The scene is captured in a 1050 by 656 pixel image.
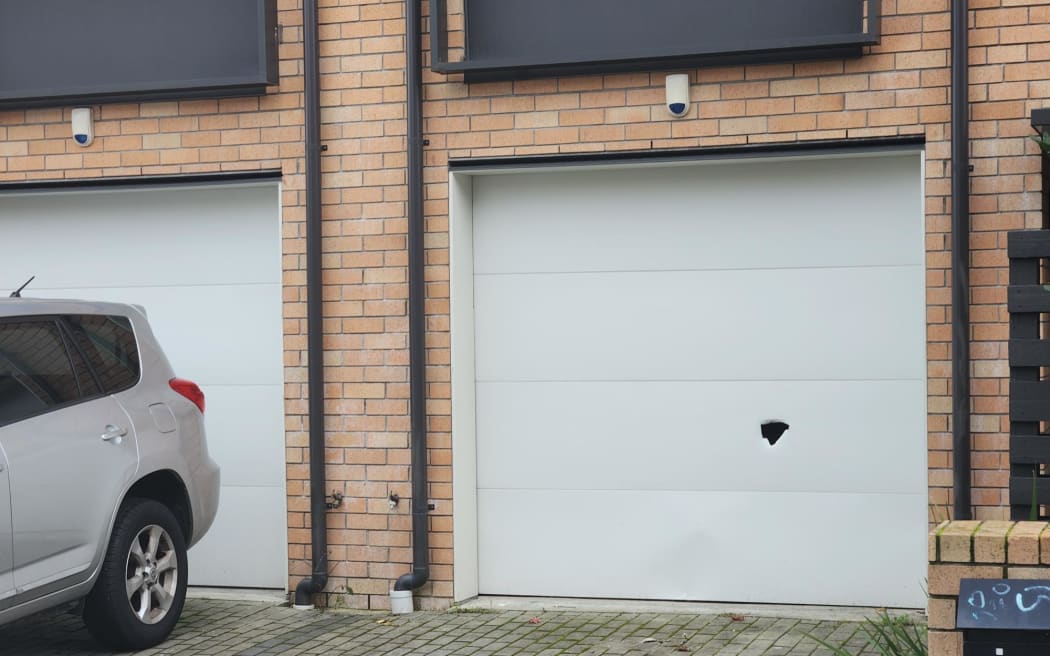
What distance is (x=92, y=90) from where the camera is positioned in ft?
28.2

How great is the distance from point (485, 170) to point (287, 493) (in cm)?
226

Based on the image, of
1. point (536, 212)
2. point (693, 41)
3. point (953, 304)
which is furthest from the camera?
point (536, 212)

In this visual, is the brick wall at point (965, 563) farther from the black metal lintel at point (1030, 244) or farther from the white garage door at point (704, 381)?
the white garage door at point (704, 381)

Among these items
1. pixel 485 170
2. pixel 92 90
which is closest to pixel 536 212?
pixel 485 170

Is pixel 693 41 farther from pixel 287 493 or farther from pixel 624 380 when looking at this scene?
pixel 287 493

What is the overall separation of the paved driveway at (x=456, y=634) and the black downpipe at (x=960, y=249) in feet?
3.50

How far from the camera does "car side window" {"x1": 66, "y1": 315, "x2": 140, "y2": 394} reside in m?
7.15

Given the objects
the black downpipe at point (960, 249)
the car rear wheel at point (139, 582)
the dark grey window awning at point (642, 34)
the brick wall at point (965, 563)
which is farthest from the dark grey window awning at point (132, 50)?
the brick wall at point (965, 563)

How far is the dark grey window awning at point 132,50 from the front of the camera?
27.7ft

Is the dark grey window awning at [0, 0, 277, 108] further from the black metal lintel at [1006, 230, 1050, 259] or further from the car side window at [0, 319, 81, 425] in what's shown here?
the black metal lintel at [1006, 230, 1050, 259]

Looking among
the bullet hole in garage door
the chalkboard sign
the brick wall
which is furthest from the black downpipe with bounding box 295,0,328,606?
the chalkboard sign

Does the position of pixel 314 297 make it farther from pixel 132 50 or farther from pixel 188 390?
pixel 132 50

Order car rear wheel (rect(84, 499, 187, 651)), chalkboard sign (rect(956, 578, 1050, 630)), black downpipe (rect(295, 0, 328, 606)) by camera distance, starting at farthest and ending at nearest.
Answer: black downpipe (rect(295, 0, 328, 606)) → car rear wheel (rect(84, 499, 187, 651)) → chalkboard sign (rect(956, 578, 1050, 630))

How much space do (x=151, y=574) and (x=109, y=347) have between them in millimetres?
1182
